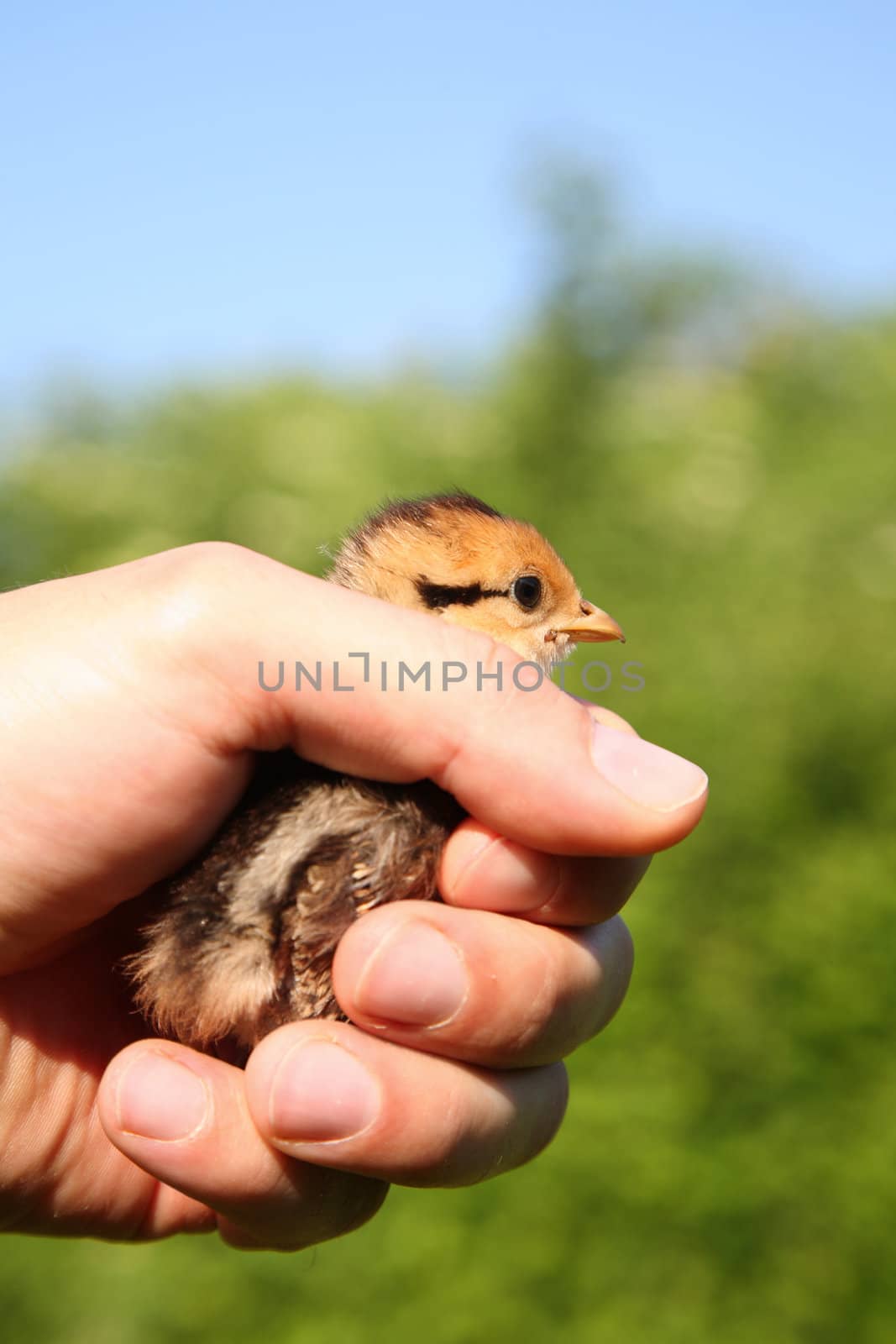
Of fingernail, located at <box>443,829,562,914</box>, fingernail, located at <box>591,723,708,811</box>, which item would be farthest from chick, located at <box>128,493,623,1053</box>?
fingernail, located at <box>591,723,708,811</box>

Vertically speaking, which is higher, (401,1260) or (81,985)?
(81,985)

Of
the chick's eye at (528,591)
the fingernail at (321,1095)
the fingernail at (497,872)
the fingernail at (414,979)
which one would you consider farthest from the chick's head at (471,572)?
the fingernail at (321,1095)

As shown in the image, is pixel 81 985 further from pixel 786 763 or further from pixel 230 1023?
pixel 786 763

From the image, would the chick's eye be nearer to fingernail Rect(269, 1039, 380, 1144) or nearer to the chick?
the chick

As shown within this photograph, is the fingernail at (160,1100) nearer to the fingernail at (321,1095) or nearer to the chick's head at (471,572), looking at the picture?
the fingernail at (321,1095)

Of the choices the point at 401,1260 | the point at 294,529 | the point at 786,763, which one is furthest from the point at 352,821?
the point at 294,529
